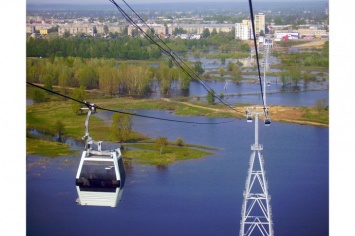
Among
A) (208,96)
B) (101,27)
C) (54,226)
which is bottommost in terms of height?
(54,226)

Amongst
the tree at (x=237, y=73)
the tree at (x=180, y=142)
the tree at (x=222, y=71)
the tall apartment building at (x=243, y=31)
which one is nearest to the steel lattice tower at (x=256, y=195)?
the tree at (x=180, y=142)

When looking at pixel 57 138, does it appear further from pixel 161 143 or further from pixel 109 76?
pixel 109 76

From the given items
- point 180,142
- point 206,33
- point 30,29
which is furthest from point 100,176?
point 206,33

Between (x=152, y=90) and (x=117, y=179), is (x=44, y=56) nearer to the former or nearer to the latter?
(x=152, y=90)

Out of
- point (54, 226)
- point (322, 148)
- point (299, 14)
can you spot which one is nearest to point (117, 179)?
point (54, 226)

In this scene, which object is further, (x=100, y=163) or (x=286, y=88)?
(x=286, y=88)

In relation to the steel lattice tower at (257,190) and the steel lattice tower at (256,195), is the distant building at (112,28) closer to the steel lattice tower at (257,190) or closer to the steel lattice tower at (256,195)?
the steel lattice tower at (256,195)

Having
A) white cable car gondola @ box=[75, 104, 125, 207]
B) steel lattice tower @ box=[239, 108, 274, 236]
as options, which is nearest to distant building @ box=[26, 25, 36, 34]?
steel lattice tower @ box=[239, 108, 274, 236]
